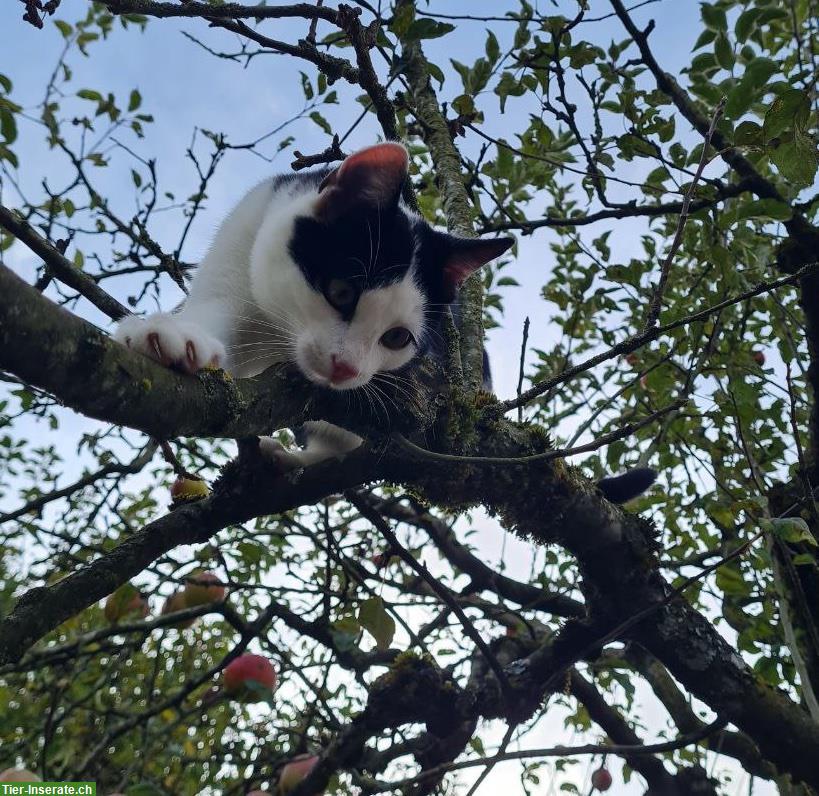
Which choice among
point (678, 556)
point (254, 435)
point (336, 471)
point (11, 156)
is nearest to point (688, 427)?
point (678, 556)

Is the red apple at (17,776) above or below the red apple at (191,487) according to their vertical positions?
below

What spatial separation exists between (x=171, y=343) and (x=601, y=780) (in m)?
3.45

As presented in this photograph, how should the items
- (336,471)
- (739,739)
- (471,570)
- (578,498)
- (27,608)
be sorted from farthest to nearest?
1. (471,570)
2. (739,739)
3. (578,498)
4. (336,471)
5. (27,608)

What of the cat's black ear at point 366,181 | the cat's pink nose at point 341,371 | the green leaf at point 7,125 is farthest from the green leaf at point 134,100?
the cat's pink nose at point 341,371

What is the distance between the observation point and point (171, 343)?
4.55 feet

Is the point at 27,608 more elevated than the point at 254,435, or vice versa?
the point at 254,435

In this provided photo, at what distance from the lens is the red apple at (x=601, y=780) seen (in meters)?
3.43

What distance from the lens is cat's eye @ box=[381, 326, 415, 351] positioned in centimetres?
254

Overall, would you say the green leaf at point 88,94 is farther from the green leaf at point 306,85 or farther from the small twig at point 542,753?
the small twig at point 542,753

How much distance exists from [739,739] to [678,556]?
997 mm

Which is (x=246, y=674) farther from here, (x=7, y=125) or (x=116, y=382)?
(x=7, y=125)

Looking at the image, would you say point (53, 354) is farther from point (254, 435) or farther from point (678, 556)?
point (678, 556)

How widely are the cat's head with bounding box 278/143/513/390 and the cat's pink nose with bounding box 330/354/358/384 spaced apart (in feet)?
0.16

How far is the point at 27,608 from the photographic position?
1.56 m
